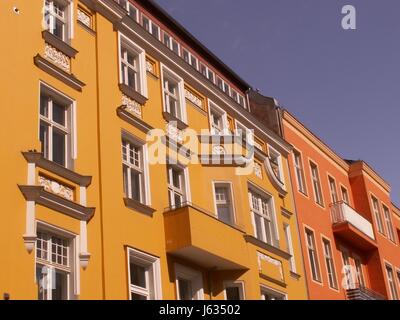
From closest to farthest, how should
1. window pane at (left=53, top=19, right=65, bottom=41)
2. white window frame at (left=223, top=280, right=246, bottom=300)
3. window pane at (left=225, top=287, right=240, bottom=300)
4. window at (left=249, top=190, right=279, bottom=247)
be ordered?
window pane at (left=53, top=19, right=65, bottom=41), white window frame at (left=223, top=280, right=246, bottom=300), window pane at (left=225, top=287, right=240, bottom=300), window at (left=249, top=190, right=279, bottom=247)

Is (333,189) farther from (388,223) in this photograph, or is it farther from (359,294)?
(388,223)

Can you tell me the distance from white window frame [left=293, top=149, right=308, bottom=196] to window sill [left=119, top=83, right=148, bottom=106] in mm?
10445

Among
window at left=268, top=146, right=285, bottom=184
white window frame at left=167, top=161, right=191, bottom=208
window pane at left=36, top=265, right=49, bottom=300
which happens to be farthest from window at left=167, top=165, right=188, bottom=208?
window at left=268, top=146, right=285, bottom=184

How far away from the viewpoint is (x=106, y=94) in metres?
18.1

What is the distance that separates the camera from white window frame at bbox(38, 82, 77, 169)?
52.5 feet

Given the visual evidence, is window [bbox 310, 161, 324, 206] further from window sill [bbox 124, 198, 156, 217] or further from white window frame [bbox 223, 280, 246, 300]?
window sill [bbox 124, 198, 156, 217]

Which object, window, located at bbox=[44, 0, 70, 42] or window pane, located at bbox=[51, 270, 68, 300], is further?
window, located at bbox=[44, 0, 70, 42]

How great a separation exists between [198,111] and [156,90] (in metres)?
2.49

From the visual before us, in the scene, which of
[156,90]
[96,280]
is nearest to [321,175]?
[156,90]

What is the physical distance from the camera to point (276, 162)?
27.2 m

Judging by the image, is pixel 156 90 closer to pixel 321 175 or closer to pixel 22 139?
pixel 22 139

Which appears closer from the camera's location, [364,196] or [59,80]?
[59,80]

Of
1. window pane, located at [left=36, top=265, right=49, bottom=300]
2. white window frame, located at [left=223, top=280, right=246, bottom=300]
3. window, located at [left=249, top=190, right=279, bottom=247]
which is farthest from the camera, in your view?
window, located at [left=249, top=190, right=279, bottom=247]

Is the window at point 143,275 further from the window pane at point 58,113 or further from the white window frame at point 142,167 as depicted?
the window pane at point 58,113
